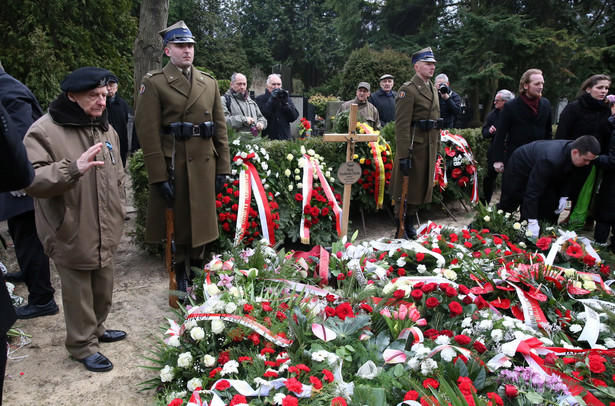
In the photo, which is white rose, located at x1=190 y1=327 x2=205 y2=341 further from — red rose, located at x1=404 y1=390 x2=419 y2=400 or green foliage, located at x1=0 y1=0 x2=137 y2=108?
green foliage, located at x1=0 y1=0 x2=137 y2=108

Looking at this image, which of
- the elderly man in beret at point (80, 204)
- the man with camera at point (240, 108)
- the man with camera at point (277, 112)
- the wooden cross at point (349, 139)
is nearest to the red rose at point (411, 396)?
the elderly man in beret at point (80, 204)

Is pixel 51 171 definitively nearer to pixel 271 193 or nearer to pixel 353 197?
pixel 271 193

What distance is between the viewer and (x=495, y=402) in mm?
1989

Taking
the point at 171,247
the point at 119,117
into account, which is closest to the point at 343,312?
the point at 171,247

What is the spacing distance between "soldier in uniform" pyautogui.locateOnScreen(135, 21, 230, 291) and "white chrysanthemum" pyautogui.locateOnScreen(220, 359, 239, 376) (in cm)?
165

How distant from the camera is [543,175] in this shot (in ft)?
14.5

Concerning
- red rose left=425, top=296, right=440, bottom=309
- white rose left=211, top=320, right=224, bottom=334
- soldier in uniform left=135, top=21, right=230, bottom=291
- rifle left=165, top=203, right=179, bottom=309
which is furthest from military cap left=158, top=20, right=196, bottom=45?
red rose left=425, top=296, right=440, bottom=309

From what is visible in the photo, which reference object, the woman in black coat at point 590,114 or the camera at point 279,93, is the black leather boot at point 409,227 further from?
the camera at point 279,93

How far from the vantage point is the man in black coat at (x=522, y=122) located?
539 centimetres

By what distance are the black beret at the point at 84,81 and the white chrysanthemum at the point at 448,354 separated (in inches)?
94.6

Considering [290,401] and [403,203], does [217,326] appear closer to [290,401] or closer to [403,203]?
[290,401]

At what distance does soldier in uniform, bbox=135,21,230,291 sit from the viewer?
11.7ft

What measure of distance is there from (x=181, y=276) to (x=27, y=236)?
46.8 inches

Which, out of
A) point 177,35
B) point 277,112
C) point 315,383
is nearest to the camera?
point 315,383
